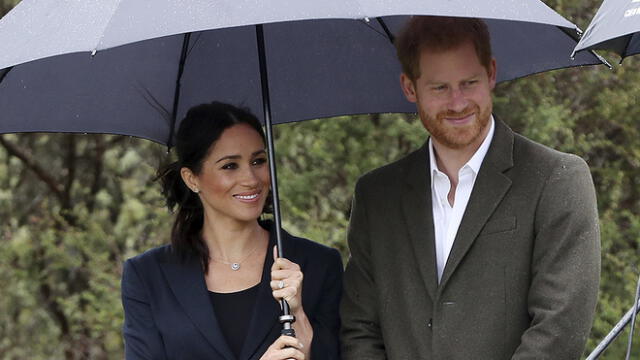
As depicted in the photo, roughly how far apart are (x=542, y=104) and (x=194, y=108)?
2.88 meters

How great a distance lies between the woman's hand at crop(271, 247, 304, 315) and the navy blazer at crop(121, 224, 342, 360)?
0.17m

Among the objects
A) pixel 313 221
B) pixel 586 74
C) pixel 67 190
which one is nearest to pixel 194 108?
pixel 313 221

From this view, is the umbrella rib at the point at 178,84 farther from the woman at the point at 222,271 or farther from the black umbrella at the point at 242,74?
the woman at the point at 222,271

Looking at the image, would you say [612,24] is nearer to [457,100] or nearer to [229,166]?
[457,100]

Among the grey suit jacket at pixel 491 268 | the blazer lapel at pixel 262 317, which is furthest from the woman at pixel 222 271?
the grey suit jacket at pixel 491 268

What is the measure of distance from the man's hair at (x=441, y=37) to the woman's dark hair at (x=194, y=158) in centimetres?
67

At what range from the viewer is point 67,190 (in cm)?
830

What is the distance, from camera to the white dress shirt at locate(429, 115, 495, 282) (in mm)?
3508

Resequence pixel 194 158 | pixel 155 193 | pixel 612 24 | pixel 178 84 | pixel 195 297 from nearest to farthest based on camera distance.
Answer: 1. pixel 612 24
2. pixel 195 297
3. pixel 194 158
4. pixel 178 84
5. pixel 155 193

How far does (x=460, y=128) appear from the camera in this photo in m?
3.45

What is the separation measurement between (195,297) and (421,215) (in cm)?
81

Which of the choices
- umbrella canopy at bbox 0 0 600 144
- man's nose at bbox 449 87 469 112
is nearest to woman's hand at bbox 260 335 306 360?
man's nose at bbox 449 87 469 112

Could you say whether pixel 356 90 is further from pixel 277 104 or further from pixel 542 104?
pixel 542 104

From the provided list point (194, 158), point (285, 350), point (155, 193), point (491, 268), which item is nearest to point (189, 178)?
point (194, 158)
